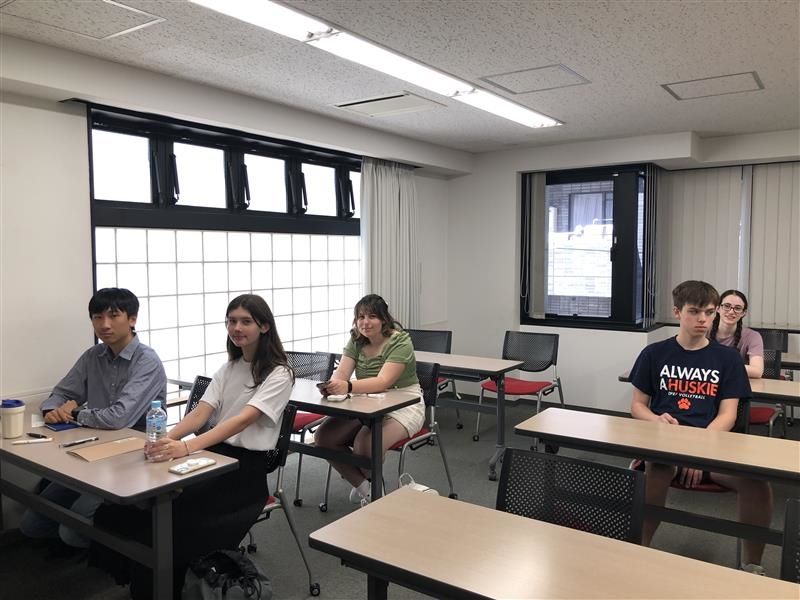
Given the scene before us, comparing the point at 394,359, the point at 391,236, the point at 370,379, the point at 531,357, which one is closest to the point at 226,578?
the point at 370,379

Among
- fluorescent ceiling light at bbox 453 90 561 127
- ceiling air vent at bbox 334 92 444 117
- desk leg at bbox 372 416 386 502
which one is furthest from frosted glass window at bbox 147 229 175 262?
fluorescent ceiling light at bbox 453 90 561 127

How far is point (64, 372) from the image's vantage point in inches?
136

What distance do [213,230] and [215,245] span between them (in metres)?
0.15

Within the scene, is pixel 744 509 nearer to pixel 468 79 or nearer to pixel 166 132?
pixel 468 79

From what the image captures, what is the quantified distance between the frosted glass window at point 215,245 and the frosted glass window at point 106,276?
676 mm

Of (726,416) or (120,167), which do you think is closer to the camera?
(726,416)

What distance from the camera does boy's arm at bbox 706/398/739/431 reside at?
2.75m

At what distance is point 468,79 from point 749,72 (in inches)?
65.1

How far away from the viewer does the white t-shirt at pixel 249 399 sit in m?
2.57

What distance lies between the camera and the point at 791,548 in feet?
5.23

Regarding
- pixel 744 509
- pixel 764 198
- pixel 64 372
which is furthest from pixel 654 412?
pixel 764 198

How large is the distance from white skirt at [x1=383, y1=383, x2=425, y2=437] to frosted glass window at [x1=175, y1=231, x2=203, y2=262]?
1829 mm

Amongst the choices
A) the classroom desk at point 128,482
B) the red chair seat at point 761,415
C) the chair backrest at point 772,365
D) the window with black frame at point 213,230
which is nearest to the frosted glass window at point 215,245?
the window with black frame at point 213,230

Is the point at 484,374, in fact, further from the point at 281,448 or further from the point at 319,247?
the point at 281,448
